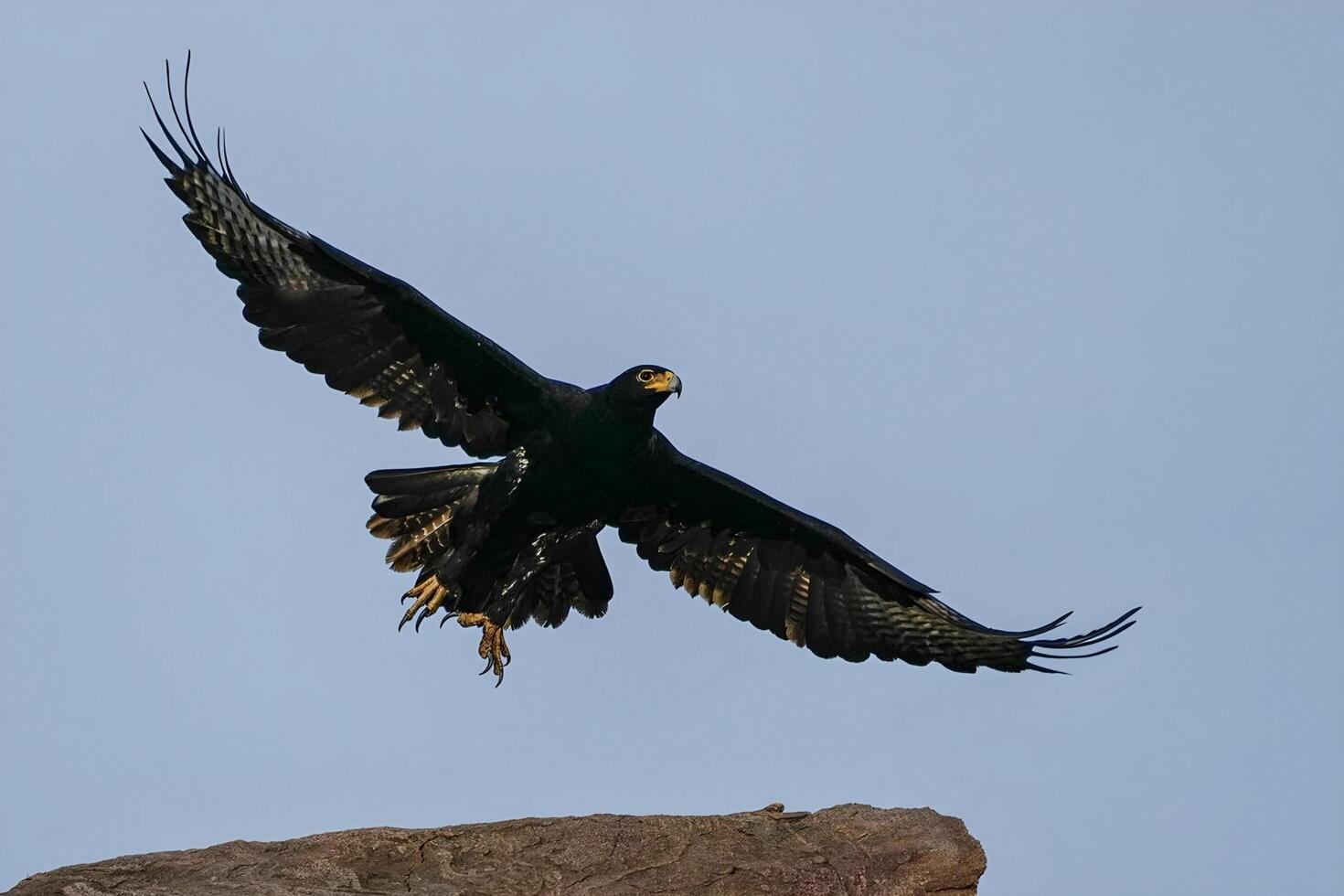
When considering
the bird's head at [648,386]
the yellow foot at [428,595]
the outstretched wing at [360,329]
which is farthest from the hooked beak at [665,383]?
the yellow foot at [428,595]

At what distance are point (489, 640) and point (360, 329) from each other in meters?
2.12

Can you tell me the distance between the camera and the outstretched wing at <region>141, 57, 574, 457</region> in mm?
9555

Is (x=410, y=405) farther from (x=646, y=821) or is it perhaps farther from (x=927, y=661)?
(x=927, y=661)

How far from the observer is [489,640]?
1036 centimetres

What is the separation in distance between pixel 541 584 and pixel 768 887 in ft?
9.19

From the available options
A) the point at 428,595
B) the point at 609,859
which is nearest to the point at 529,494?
the point at 428,595

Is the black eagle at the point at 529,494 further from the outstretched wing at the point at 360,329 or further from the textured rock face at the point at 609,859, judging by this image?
the textured rock face at the point at 609,859

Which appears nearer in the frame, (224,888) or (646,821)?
(224,888)

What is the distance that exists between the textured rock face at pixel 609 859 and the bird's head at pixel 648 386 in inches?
94.5

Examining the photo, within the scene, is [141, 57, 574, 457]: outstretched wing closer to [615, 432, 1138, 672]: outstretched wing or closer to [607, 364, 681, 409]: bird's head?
[607, 364, 681, 409]: bird's head

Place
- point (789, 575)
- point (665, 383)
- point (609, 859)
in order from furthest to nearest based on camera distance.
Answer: point (789, 575) < point (665, 383) < point (609, 859)

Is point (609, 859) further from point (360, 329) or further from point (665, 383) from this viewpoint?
point (360, 329)

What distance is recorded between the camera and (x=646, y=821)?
8914 millimetres

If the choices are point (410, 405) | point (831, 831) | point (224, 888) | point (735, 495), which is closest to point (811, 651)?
point (735, 495)
